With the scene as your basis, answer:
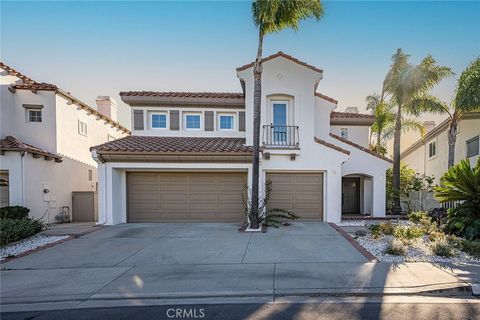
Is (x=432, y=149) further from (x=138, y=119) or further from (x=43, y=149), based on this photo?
(x=43, y=149)

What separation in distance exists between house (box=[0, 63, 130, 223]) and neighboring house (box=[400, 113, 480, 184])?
72.6 ft

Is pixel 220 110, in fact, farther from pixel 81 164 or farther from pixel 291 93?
pixel 81 164

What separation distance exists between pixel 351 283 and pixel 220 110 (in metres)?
10.2

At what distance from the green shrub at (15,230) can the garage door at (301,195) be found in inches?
361

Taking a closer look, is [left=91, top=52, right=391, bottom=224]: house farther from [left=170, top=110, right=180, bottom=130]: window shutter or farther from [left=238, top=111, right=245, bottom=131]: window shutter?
[left=238, top=111, right=245, bottom=131]: window shutter

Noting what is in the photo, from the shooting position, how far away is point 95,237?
8578mm

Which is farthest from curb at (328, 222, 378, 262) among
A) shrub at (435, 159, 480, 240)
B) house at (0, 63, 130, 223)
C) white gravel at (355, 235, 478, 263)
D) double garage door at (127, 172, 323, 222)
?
house at (0, 63, 130, 223)

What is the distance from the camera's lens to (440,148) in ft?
55.2

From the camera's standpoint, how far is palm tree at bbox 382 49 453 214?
1204 centimetres

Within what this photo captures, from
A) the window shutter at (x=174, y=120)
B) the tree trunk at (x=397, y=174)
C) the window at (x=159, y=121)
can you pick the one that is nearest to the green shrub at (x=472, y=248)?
the tree trunk at (x=397, y=174)

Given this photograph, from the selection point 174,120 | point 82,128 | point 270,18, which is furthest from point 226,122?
point 82,128

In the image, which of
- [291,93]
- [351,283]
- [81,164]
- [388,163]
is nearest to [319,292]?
[351,283]

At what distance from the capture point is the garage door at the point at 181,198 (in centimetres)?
1096

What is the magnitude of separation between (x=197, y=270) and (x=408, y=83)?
13102 mm
